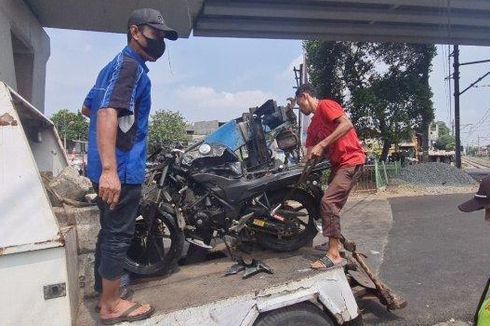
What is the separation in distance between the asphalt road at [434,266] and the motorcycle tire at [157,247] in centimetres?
191

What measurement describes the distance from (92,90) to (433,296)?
4102 mm

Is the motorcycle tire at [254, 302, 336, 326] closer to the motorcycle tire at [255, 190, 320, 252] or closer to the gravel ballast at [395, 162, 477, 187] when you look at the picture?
the motorcycle tire at [255, 190, 320, 252]

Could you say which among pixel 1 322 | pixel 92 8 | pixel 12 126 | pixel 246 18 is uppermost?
pixel 246 18

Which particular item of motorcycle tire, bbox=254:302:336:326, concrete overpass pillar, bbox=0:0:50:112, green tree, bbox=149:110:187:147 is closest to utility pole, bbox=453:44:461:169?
concrete overpass pillar, bbox=0:0:50:112

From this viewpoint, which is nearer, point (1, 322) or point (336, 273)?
point (1, 322)

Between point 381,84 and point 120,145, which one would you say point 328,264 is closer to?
point 120,145

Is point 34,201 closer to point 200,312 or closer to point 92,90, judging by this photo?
point 92,90

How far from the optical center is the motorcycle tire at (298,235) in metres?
3.95

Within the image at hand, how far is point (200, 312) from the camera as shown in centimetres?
275

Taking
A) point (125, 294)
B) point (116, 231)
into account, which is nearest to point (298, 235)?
point (125, 294)

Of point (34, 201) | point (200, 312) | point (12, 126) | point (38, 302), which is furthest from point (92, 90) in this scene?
point (200, 312)

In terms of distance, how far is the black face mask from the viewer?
297 cm

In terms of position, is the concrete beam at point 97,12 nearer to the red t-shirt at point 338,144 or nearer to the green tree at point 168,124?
the red t-shirt at point 338,144

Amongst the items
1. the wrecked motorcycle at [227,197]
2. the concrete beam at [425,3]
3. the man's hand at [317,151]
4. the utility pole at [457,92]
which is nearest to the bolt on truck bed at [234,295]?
the wrecked motorcycle at [227,197]
